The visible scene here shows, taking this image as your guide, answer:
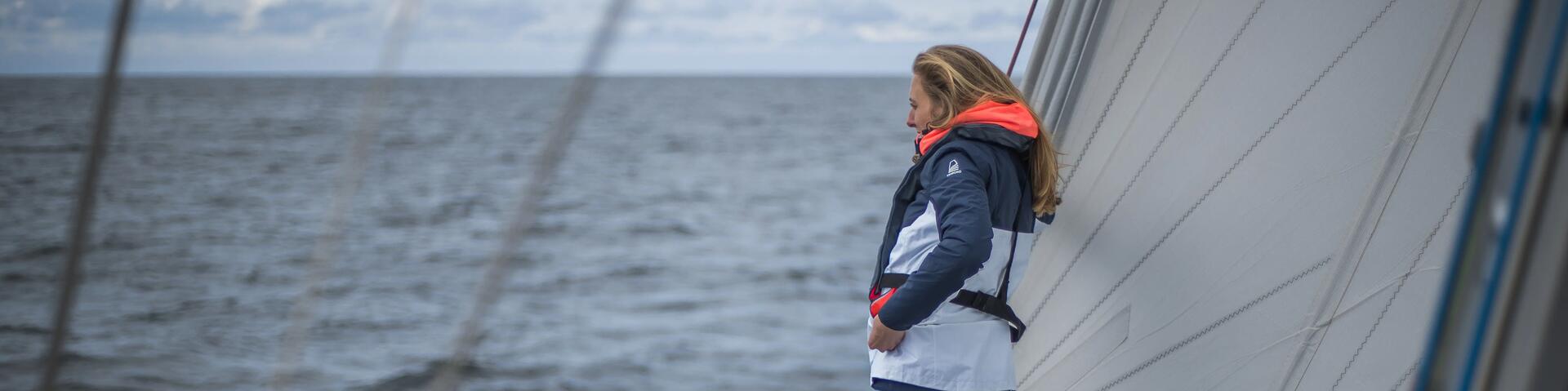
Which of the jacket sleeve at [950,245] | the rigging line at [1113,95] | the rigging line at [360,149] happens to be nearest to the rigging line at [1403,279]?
the jacket sleeve at [950,245]

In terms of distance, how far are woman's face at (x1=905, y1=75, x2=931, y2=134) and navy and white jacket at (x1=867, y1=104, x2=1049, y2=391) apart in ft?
0.27

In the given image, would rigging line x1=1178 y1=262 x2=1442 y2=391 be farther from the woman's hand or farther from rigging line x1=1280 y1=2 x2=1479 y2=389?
the woman's hand

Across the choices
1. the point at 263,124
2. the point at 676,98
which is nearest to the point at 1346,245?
the point at 263,124

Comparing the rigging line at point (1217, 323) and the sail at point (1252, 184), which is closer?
the sail at point (1252, 184)

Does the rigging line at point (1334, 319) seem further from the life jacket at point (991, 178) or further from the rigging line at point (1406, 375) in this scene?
the life jacket at point (991, 178)

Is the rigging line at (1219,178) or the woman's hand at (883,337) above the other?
the rigging line at (1219,178)

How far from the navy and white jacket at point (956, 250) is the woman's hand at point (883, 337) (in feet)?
0.09

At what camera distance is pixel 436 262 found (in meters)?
14.1

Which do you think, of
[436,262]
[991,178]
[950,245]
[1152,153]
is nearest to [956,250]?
[950,245]

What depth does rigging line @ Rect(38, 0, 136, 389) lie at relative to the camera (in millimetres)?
1016

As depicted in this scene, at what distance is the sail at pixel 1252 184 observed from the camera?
173cm

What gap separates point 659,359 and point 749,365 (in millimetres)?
817

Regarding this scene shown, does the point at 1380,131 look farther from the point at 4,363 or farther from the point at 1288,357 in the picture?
the point at 4,363

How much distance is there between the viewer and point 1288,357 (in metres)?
2.00
